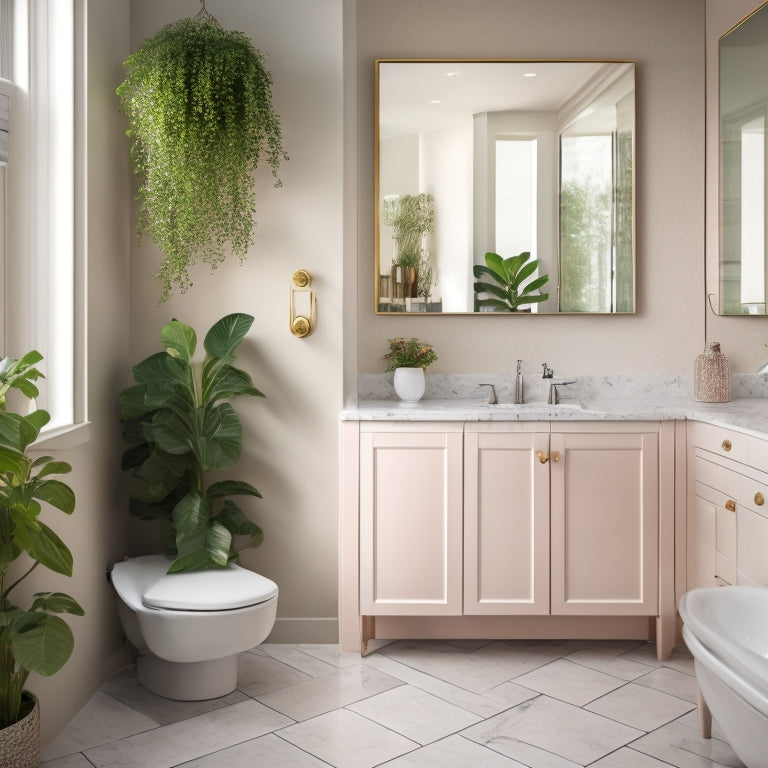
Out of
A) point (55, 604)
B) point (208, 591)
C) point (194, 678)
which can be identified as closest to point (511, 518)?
point (208, 591)

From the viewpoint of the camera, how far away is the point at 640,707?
262 centimetres

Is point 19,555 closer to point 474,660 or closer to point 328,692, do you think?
point 328,692

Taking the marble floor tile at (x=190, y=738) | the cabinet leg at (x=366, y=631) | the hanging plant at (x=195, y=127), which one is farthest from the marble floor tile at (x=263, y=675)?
the hanging plant at (x=195, y=127)

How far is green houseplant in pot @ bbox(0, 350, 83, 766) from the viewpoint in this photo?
1.89m

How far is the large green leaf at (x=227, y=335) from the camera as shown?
2.98 m

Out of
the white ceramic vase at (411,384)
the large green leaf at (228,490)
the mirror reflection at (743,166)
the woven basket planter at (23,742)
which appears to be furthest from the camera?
the white ceramic vase at (411,384)

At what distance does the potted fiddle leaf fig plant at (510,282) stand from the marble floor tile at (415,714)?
1578 millimetres

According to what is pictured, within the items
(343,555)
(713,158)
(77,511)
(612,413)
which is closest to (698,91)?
(713,158)

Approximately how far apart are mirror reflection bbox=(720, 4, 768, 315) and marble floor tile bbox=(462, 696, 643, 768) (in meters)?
1.70

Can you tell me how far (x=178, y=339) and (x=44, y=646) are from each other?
1223 mm

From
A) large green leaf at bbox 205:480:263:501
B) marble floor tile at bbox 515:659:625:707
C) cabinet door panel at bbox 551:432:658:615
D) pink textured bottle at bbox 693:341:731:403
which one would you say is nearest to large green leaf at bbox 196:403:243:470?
large green leaf at bbox 205:480:263:501

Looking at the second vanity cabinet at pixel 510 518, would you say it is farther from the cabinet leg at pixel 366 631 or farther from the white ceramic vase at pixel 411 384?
the white ceramic vase at pixel 411 384

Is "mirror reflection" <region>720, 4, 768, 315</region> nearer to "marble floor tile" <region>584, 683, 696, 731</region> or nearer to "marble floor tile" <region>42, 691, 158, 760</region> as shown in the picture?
"marble floor tile" <region>584, 683, 696, 731</region>

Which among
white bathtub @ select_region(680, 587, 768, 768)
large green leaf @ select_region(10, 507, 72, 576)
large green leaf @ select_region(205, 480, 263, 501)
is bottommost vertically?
white bathtub @ select_region(680, 587, 768, 768)
